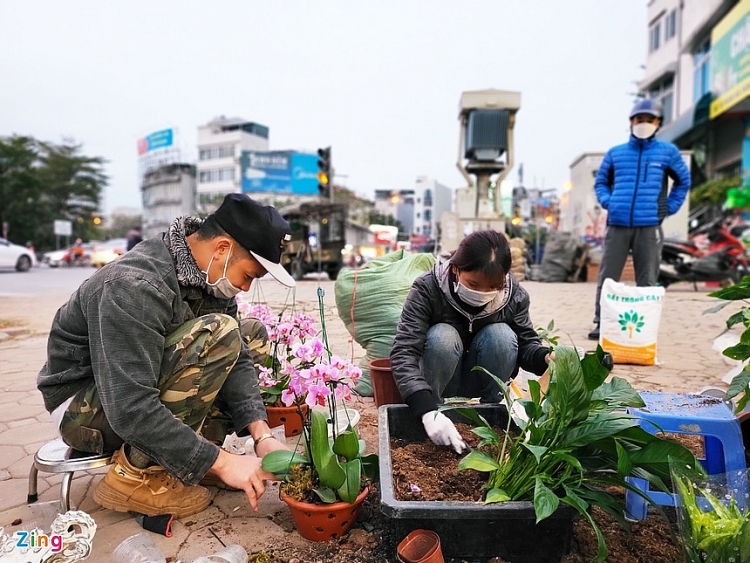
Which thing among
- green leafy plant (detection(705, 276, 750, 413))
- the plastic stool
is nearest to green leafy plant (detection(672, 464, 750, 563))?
the plastic stool

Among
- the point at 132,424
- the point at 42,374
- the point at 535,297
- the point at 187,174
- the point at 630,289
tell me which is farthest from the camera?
the point at 187,174

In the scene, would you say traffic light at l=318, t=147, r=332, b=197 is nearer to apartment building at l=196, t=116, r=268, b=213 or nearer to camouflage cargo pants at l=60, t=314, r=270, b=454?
camouflage cargo pants at l=60, t=314, r=270, b=454

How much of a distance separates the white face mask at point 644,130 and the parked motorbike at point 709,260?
4734mm

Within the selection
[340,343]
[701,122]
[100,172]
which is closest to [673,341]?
[340,343]

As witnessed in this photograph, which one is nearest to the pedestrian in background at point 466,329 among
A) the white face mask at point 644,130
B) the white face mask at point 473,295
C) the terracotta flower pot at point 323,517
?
the white face mask at point 473,295

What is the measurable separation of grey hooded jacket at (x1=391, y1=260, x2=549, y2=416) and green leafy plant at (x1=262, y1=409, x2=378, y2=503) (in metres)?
0.33

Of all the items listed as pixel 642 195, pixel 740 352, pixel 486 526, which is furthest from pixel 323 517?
pixel 642 195

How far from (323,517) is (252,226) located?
843 millimetres

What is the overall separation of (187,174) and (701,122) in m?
53.6

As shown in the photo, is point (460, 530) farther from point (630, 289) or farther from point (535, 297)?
point (535, 297)

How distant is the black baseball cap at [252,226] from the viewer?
1.53m

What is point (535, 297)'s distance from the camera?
7910 millimetres

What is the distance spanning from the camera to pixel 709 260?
8.59m

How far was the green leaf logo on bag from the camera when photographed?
3.39 m
